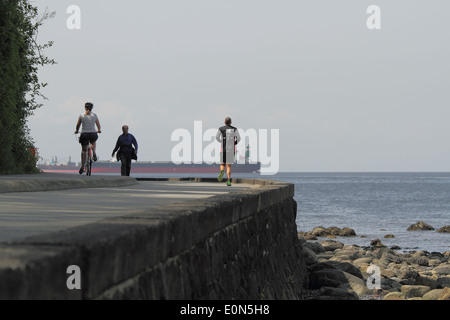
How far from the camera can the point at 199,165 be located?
159 m

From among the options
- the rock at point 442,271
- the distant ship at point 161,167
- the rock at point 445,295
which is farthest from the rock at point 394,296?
the distant ship at point 161,167

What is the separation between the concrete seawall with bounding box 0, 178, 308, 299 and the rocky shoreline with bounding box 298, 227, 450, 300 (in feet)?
16.5

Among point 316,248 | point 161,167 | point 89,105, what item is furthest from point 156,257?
point 161,167

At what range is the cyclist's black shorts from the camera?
1836cm

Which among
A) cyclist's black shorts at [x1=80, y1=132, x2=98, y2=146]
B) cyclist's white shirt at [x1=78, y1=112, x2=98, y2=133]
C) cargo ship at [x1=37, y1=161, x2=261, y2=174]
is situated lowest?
cargo ship at [x1=37, y1=161, x2=261, y2=174]

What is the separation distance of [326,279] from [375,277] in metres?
3.70

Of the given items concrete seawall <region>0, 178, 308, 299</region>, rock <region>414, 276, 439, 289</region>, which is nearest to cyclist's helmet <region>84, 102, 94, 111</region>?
concrete seawall <region>0, 178, 308, 299</region>

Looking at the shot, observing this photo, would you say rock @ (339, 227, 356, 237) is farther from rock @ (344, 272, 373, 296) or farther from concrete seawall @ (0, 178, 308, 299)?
concrete seawall @ (0, 178, 308, 299)

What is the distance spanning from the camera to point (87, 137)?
725 inches

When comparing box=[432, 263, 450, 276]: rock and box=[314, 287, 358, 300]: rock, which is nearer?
box=[314, 287, 358, 300]: rock

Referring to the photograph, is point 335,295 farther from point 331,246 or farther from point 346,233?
point 346,233
